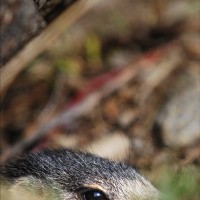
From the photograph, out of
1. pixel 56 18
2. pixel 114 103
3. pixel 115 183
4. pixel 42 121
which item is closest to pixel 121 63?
pixel 114 103

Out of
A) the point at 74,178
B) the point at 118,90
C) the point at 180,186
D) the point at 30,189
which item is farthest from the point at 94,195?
the point at 118,90

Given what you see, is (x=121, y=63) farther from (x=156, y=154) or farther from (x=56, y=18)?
(x=56, y=18)

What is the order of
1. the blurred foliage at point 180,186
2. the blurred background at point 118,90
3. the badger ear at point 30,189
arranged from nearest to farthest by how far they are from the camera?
the blurred foliage at point 180,186 < the badger ear at point 30,189 < the blurred background at point 118,90

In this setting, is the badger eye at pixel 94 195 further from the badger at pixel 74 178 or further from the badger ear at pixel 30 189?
the badger ear at pixel 30 189

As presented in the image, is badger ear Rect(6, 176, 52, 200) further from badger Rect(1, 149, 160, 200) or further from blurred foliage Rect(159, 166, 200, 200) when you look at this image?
blurred foliage Rect(159, 166, 200, 200)

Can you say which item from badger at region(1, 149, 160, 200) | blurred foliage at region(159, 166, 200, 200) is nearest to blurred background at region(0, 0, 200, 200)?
badger at region(1, 149, 160, 200)

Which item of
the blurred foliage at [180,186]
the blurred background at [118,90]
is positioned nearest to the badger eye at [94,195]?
the blurred foliage at [180,186]
